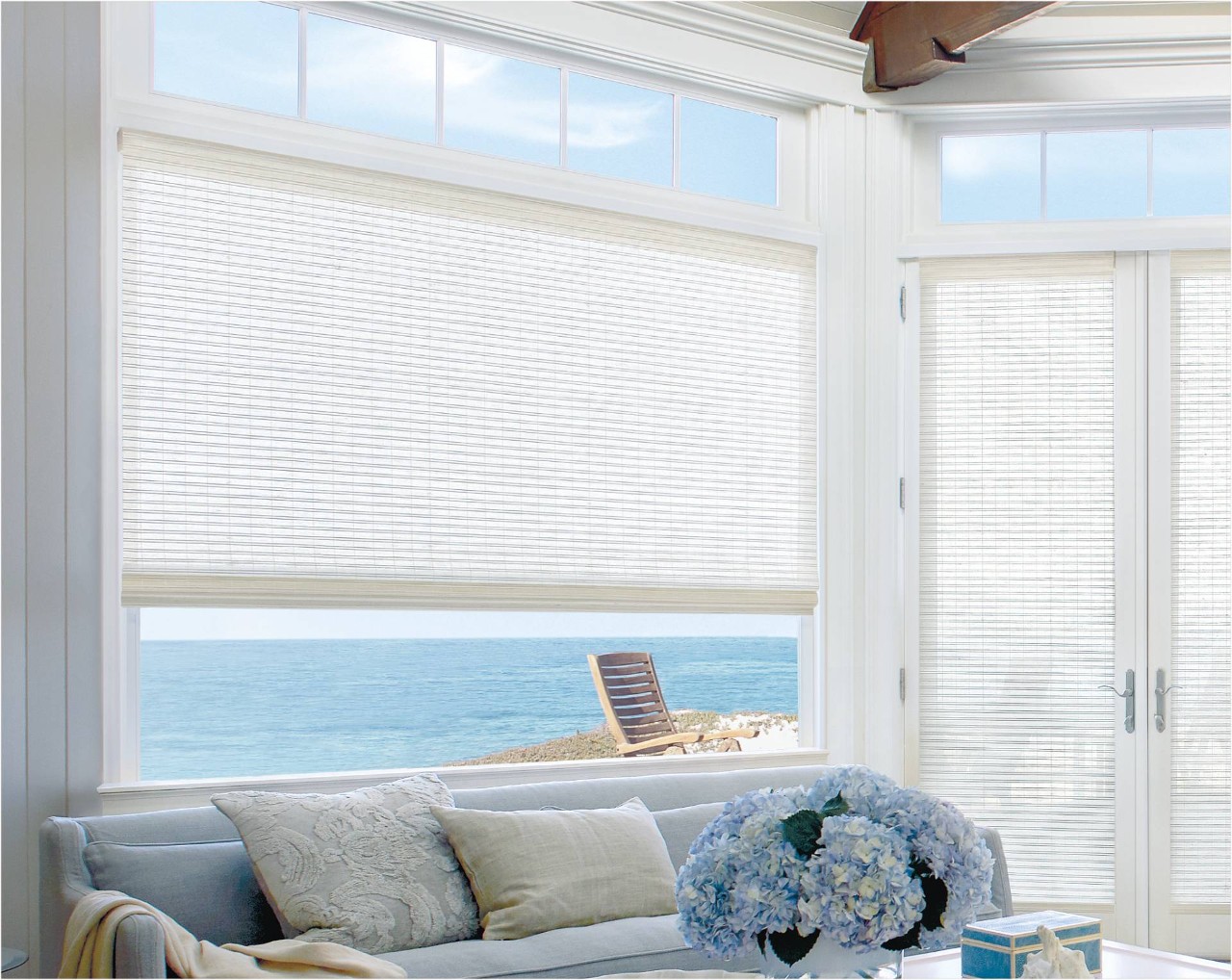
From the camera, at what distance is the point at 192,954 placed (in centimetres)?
220

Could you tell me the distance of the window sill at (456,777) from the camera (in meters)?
2.89

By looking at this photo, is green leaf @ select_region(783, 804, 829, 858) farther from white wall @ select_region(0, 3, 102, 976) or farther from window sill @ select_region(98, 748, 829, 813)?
white wall @ select_region(0, 3, 102, 976)

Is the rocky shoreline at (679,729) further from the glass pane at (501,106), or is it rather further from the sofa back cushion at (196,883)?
the sofa back cushion at (196,883)

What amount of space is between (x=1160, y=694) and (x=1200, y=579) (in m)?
0.43

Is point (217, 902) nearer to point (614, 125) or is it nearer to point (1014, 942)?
point (1014, 942)

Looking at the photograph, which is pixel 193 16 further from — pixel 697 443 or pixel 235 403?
pixel 697 443

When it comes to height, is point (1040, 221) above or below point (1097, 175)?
below

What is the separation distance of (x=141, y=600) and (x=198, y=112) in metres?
1.29

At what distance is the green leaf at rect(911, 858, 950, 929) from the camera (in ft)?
5.90

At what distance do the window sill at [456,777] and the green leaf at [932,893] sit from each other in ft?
5.25

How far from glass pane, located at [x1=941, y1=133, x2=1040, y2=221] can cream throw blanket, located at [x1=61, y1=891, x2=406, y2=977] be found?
3.28m

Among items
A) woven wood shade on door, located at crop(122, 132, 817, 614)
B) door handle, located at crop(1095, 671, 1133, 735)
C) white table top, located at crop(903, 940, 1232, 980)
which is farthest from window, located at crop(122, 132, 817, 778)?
white table top, located at crop(903, 940, 1232, 980)

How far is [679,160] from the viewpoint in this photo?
3.95 meters

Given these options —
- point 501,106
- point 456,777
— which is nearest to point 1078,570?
point 456,777
